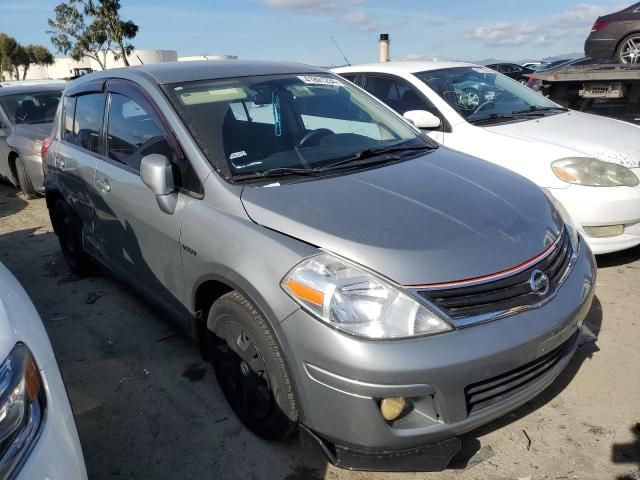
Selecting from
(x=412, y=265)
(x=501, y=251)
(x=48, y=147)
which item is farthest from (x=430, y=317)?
(x=48, y=147)

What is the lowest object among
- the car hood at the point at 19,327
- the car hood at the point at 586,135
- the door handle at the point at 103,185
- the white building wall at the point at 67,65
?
the car hood at the point at 19,327

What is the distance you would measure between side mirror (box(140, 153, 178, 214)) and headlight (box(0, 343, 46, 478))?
1215 millimetres

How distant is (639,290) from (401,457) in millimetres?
2750

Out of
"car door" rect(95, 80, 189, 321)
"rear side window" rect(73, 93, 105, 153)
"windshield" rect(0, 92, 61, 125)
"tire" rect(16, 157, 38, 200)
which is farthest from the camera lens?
"windshield" rect(0, 92, 61, 125)

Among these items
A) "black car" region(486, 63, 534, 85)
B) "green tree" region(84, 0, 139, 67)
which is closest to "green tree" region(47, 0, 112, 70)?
"green tree" region(84, 0, 139, 67)

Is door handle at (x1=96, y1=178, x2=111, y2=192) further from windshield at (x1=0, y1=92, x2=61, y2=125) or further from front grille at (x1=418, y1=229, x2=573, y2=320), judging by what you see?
windshield at (x1=0, y1=92, x2=61, y2=125)

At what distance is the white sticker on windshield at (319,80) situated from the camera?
11.4ft

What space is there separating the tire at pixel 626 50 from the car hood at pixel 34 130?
30.1 feet

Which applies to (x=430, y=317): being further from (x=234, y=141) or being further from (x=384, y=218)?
(x=234, y=141)

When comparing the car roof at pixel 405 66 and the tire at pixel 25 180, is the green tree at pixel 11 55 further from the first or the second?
the car roof at pixel 405 66

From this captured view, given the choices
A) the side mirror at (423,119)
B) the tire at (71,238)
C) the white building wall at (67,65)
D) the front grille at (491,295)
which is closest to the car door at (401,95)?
the side mirror at (423,119)

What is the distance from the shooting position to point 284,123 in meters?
3.21

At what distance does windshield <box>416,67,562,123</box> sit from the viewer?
4859mm

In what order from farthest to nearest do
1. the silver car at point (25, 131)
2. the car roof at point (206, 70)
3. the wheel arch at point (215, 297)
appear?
1. the silver car at point (25, 131)
2. the car roof at point (206, 70)
3. the wheel arch at point (215, 297)
